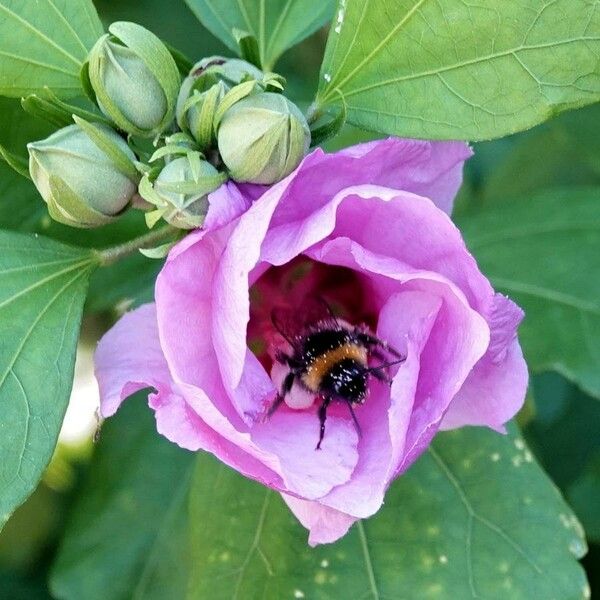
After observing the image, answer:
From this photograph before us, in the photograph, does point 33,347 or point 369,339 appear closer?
point 33,347

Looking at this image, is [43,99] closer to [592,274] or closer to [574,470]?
[592,274]

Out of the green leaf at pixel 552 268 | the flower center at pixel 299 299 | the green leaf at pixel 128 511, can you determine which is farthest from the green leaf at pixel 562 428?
the flower center at pixel 299 299

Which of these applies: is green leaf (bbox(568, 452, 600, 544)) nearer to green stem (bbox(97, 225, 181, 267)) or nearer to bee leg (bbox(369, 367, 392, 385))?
bee leg (bbox(369, 367, 392, 385))

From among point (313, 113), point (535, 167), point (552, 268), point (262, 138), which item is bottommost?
point (535, 167)

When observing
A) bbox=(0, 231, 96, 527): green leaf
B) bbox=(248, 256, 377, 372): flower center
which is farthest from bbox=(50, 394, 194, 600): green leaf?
bbox=(0, 231, 96, 527): green leaf

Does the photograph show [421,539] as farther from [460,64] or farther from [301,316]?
[460,64]

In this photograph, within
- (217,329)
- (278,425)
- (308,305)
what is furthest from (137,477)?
(217,329)

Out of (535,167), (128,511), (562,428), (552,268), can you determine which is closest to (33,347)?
(128,511)
